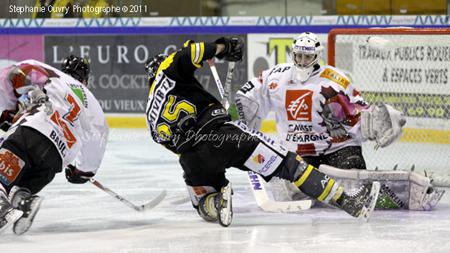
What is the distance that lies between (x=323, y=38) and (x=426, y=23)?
0.79m

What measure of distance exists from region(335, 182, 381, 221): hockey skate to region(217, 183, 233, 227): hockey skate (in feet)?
1.52

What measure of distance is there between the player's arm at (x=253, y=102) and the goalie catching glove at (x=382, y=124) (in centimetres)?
50

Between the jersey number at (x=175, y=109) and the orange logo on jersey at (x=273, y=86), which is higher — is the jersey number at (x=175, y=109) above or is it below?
above

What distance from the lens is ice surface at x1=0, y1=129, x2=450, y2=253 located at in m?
4.21

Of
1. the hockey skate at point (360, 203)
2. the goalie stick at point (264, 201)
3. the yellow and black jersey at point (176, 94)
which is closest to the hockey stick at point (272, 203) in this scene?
the goalie stick at point (264, 201)

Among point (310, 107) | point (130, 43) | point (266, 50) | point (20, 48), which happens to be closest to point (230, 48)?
point (310, 107)

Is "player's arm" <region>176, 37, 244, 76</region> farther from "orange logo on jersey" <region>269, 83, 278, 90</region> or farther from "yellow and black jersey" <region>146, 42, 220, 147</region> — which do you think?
"orange logo on jersey" <region>269, 83, 278, 90</region>

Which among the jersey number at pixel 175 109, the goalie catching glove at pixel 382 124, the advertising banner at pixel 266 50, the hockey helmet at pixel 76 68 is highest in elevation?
the hockey helmet at pixel 76 68

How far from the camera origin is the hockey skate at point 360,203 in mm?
4617

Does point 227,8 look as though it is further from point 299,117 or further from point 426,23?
point 299,117

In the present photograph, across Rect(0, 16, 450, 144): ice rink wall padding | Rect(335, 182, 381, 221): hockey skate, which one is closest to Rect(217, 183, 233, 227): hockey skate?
Rect(335, 182, 381, 221): hockey skate

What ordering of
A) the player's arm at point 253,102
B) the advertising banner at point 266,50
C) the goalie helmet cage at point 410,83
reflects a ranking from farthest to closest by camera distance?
the advertising banner at point 266,50
the goalie helmet cage at point 410,83
the player's arm at point 253,102

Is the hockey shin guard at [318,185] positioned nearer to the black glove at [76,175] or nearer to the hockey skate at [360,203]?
the hockey skate at [360,203]

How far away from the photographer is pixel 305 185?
4.63m
